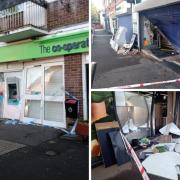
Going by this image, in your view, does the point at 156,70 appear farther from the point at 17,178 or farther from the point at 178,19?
the point at 17,178

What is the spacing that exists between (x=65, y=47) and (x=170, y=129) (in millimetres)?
4720

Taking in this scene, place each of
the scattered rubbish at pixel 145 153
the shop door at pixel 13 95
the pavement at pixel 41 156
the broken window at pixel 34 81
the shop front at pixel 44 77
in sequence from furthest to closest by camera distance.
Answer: the shop door at pixel 13 95
the broken window at pixel 34 81
the shop front at pixel 44 77
the pavement at pixel 41 156
the scattered rubbish at pixel 145 153

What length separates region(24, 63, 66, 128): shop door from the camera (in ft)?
21.9

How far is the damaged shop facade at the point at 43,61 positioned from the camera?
605cm

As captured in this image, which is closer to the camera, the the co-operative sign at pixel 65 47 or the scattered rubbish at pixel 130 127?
the scattered rubbish at pixel 130 127

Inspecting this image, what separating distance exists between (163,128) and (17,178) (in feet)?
8.58

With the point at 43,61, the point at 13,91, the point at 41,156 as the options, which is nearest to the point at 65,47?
the point at 43,61

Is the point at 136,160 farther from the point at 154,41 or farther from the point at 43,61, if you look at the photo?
the point at 43,61

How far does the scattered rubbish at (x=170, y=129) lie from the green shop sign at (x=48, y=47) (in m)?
4.17

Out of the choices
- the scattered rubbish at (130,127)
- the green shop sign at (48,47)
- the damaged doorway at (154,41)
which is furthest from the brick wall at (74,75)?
the damaged doorway at (154,41)

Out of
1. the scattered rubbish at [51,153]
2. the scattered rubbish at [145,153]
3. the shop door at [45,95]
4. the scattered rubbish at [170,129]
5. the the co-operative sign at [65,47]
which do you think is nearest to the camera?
the scattered rubbish at [170,129]

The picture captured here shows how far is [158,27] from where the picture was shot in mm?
1563

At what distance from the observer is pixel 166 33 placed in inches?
61.2

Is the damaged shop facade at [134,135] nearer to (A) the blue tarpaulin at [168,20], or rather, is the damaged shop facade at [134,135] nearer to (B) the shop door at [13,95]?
(A) the blue tarpaulin at [168,20]
